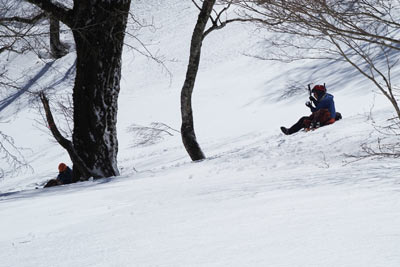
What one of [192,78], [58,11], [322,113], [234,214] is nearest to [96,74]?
[58,11]

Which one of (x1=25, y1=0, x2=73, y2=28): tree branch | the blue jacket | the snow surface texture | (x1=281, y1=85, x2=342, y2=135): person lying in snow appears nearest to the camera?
the snow surface texture

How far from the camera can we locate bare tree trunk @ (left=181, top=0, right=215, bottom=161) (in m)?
7.73

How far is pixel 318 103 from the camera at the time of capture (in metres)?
8.70

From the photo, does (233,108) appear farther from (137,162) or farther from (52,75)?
(52,75)

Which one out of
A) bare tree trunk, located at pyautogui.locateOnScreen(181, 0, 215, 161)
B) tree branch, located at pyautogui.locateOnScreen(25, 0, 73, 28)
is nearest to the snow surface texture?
tree branch, located at pyautogui.locateOnScreen(25, 0, 73, 28)

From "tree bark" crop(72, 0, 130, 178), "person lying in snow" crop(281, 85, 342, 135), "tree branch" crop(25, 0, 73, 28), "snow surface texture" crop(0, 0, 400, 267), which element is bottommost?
"snow surface texture" crop(0, 0, 400, 267)

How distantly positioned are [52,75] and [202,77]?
22.2ft

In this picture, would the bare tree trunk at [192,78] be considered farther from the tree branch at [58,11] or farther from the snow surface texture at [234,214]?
the tree branch at [58,11]

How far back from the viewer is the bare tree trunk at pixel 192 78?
7.73 m

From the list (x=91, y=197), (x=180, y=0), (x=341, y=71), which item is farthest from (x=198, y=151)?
(x=180, y=0)

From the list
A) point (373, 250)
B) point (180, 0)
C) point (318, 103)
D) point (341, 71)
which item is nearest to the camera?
point (373, 250)

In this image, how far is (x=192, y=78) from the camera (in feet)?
25.7

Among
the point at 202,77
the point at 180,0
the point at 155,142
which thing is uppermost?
the point at 180,0

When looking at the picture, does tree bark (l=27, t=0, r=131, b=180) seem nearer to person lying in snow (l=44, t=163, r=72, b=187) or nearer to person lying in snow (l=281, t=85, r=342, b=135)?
person lying in snow (l=44, t=163, r=72, b=187)
